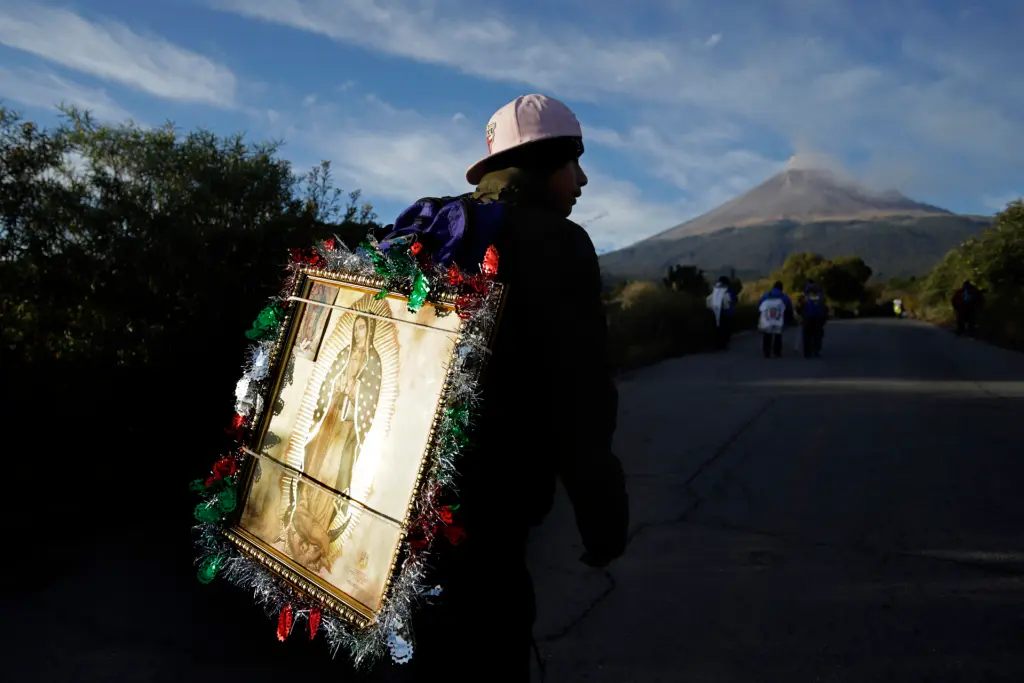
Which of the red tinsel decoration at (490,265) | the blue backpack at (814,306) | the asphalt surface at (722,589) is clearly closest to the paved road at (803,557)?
the asphalt surface at (722,589)

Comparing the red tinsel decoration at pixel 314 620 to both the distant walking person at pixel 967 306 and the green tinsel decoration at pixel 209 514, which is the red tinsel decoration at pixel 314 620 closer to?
the green tinsel decoration at pixel 209 514

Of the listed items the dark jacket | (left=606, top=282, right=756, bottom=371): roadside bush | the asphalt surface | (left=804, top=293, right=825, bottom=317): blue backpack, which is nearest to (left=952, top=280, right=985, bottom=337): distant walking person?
(left=606, top=282, right=756, bottom=371): roadside bush

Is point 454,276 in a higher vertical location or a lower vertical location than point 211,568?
higher

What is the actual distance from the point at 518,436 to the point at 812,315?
16.8 metres

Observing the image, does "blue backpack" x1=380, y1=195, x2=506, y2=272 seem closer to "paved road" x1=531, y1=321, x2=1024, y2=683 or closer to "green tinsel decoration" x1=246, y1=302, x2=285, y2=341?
"green tinsel decoration" x1=246, y1=302, x2=285, y2=341

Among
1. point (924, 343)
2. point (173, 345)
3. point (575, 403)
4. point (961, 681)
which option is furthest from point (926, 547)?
point (924, 343)

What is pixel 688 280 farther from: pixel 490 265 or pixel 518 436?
pixel 490 265

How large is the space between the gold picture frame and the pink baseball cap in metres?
0.46

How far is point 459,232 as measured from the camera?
5.44ft

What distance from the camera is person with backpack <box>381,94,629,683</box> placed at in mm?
1608

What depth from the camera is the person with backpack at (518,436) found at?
161 cm

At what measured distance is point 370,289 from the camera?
5.75 feet

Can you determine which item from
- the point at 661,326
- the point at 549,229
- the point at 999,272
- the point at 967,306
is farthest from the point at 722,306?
the point at 999,272

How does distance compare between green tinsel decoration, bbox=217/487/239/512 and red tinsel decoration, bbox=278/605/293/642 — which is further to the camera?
green tinsel decoration, bbox=217/487/239/512
